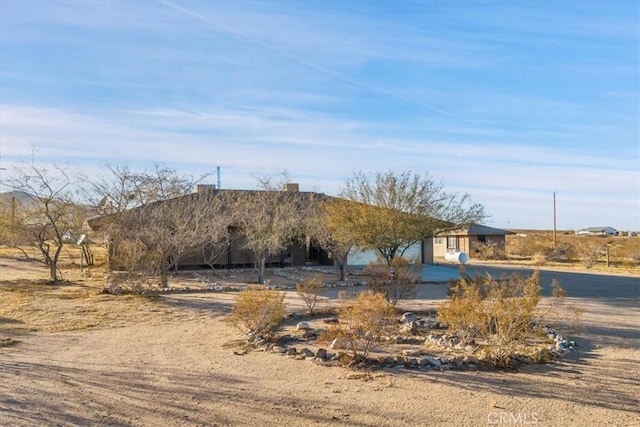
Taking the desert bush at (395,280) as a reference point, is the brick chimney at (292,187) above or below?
above

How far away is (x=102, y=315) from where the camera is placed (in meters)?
13.8

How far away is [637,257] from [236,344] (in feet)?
117

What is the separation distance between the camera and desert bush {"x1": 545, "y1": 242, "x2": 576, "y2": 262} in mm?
41487

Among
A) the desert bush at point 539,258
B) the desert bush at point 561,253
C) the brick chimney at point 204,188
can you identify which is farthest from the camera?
the desert bush at point 561,253

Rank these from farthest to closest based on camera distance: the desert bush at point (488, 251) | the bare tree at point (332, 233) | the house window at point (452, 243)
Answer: the house window at point (452, 243)
the desert bush at point (488, 251)
the bare tree at point (332, 233)

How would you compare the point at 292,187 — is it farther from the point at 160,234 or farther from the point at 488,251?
the point at 488,251

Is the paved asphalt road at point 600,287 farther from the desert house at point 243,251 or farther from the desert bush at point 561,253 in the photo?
the desert bush at point 561,253

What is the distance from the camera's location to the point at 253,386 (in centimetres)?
749

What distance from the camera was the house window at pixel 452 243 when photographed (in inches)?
1759

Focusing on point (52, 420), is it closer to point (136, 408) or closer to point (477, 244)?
point (136, 408)

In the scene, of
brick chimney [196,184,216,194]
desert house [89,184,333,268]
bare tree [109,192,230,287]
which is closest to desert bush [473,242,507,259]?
desert house [89,184,333,268]

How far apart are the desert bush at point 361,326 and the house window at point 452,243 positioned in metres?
36.9

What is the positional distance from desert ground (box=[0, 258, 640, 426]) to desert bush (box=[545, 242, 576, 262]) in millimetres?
31120

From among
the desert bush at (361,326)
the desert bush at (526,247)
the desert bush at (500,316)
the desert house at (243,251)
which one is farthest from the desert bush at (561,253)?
the desert bush at (361,326)
